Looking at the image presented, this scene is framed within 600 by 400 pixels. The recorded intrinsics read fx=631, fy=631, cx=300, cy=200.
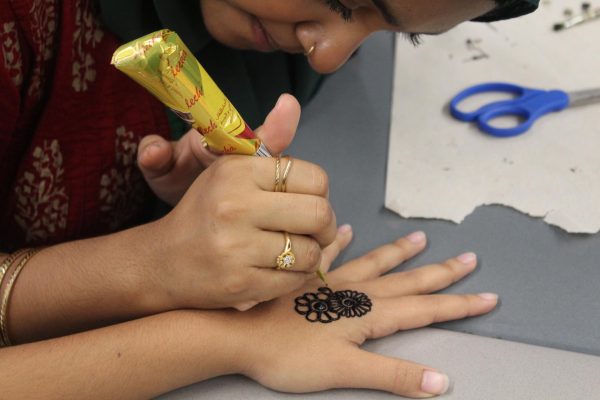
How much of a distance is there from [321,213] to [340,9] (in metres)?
0.21

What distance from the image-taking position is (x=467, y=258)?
2.35 feet

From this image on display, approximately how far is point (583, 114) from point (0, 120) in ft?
2.48

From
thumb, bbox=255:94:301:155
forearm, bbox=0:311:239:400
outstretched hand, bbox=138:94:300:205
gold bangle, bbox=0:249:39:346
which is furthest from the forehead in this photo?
gold bangle, bbox=0:249:39:346

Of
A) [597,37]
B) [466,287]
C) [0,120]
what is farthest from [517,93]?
[0,120]

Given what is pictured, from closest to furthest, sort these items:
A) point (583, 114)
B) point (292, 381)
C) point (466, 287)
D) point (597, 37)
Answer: point (292, 381)
point (466, 287)
point (583, 114)
point (597, 37)

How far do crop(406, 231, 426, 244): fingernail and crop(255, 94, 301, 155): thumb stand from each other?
9.4 inches

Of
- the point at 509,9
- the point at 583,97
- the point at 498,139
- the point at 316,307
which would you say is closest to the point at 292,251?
the point at 316,307

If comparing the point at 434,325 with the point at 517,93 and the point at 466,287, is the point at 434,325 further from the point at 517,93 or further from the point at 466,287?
the point at 517,93

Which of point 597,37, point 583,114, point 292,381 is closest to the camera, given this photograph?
point 292,381

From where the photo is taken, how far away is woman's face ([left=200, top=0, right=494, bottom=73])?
0.58m

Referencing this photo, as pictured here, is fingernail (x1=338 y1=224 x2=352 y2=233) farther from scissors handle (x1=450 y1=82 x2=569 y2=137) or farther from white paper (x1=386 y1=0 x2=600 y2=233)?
scissors handle (x1=450 y1=82 x2=569 y2=137)

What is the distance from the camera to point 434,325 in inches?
26.1

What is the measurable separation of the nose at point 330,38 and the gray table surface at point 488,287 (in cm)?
22

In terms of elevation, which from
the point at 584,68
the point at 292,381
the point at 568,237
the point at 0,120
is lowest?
the point at 292,381
